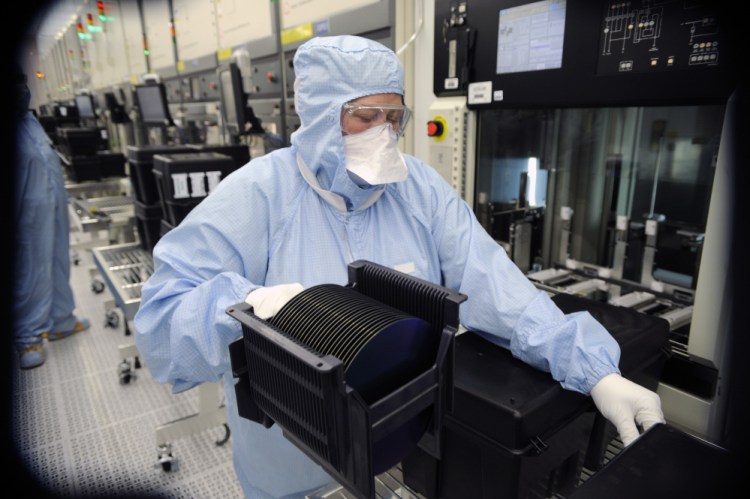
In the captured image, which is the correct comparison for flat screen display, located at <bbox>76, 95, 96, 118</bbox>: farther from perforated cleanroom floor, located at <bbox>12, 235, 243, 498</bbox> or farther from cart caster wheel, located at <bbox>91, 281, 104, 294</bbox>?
perforated cleanroom floor, located at <bbox>12, 235, 243, 498</bbox>

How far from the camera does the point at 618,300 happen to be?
147 cm

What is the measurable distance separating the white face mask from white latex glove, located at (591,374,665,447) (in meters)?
0.58

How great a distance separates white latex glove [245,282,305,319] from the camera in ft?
2.19

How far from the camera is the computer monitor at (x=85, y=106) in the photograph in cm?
561

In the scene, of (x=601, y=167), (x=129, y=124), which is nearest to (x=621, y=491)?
(x=601, y=167)

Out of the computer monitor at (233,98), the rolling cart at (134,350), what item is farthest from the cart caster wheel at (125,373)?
the computer monitor at (233,98)

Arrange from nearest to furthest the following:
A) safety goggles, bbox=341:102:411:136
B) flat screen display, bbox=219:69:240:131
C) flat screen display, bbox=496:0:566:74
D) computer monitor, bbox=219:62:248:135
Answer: safety goggles, bbox=341:102:411:136 < flat screen display, bbox=496:0:566:74 < computer monitor, bbox=219:62:248:135 < flat screen display, bbox=219:69:240:131

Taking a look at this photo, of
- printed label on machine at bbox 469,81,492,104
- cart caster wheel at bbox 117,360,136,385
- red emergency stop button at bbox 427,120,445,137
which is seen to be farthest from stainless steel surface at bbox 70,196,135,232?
printed label on machine at bbox 469,81,492,104

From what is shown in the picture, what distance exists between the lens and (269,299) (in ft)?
2.23

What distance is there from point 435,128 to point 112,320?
2577 mm

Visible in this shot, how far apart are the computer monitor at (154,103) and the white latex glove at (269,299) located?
137 inches

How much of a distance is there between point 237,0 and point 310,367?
11.2 feet

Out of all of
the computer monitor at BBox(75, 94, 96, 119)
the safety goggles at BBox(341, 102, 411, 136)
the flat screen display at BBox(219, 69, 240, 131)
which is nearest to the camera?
the safety goggles at BBox(341, 102, 411, 136)

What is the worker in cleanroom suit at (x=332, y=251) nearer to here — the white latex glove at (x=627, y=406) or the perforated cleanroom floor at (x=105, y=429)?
the white latex glove at (x=627, y=406)
